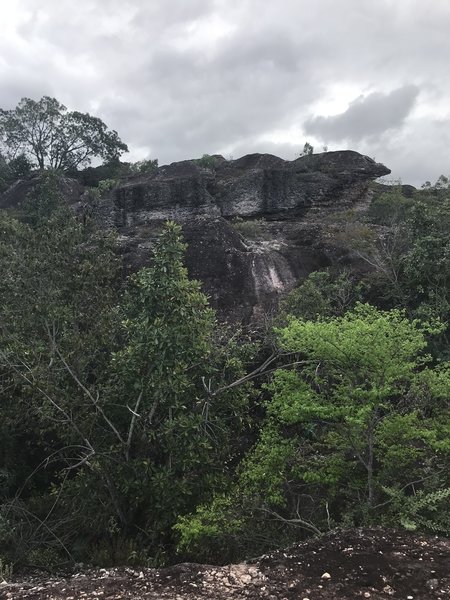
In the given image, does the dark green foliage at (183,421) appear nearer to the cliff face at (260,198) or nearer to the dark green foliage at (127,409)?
the dark green foliage at (127,409)

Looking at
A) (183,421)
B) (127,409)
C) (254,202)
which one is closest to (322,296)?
(127,409)

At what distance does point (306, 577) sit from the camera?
5.58 m

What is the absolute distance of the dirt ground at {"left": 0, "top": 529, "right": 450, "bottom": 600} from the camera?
525 cm

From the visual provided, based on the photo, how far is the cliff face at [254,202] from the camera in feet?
70.6

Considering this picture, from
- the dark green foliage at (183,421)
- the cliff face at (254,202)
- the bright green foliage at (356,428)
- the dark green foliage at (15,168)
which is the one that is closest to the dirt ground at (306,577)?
the dark green foliage at (183,421)

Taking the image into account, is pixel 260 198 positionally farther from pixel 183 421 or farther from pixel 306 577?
pixel 306 577

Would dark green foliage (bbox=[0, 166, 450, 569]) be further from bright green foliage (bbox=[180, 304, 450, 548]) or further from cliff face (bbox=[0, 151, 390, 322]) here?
cliff face (bbox=[0, 151, 390, 322])

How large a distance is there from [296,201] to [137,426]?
26.9 meters

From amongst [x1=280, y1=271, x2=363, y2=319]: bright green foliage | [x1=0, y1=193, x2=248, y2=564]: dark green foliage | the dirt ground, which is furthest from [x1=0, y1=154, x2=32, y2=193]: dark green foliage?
the dirt ground

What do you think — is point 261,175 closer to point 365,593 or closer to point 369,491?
point 369,491

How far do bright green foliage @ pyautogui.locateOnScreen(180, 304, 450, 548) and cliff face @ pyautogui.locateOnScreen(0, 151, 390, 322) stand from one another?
502 inches

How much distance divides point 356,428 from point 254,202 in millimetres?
27863

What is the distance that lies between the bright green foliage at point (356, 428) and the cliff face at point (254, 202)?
41.8ft

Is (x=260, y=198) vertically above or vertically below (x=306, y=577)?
above
